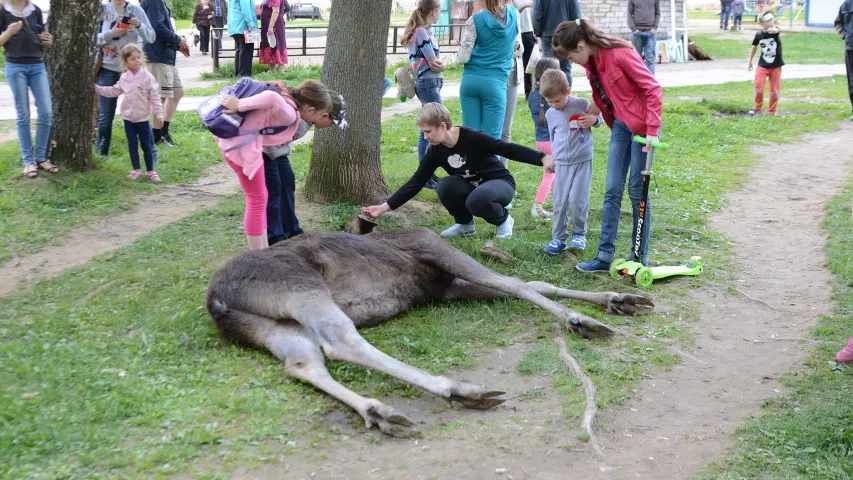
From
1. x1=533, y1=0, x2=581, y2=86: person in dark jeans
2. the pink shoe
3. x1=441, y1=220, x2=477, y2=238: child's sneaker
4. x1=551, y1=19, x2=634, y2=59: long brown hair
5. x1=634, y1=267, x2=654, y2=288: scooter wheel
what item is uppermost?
x1=533, y1=0, x2=581, y2=86: person in dark jeans

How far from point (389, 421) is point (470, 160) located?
316 cm

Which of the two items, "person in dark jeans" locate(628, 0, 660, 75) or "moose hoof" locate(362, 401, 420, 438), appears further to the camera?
"person in dark jeans" locate(628, 0, 660, 75)

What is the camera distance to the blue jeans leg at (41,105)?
7.92m

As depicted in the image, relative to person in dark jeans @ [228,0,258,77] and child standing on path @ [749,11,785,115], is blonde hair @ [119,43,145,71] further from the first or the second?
child standing on path @ [749,11,785,115]

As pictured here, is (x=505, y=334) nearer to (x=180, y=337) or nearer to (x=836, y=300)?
(x=180, y=337)

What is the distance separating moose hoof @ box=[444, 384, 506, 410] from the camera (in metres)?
3.97

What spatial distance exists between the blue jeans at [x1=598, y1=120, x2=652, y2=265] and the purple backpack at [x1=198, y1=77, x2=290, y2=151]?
2.50 meters

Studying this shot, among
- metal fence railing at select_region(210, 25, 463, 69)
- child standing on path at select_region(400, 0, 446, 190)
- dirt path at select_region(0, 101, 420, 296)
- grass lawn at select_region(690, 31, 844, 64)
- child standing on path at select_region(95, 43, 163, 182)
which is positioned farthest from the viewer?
grass lawn at select_region(690, 31, 844, 64)

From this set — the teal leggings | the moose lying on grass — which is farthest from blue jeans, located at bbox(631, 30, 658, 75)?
the moose lying on grass

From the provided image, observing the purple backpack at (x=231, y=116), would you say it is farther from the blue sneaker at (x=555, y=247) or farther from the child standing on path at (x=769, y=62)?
the child standing on path at (x=769, y=62)

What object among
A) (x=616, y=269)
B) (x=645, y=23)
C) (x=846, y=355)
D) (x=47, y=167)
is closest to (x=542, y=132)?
(x=616, y=269)

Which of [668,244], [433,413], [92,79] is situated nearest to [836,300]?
[668,244]

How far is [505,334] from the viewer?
5.05 m

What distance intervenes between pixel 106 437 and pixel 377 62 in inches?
186
